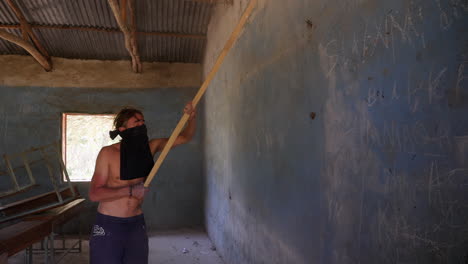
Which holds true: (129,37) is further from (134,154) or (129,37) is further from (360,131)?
(360,131)

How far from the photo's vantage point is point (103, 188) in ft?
9.37

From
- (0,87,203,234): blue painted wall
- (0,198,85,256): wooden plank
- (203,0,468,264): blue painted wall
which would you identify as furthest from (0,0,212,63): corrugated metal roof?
(203,0,468,264): blue painted wall

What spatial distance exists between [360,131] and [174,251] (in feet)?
15.7

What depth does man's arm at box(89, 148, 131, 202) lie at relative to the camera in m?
2.78

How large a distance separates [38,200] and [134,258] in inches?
118

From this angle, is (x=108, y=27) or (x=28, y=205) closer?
(x=28, y=205)

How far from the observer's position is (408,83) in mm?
1327

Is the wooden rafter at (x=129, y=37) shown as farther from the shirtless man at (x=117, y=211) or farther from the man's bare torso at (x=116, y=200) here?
the man's bare torso at (x=116, y=200)

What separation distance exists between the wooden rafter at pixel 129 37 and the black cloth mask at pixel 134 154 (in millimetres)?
2762

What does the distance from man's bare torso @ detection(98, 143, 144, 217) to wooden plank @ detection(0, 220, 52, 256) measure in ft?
4.01

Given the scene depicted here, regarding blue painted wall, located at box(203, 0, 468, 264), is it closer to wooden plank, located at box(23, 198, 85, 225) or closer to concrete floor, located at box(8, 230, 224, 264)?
concrete floor, located at box(8, 230, 224, 264)

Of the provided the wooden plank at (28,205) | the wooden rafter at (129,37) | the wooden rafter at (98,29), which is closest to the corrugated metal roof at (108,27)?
the wooden rafter at (98,29)

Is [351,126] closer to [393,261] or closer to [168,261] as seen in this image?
[393,261]

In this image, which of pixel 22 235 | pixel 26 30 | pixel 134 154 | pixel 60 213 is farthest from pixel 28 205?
pixel 26 30
